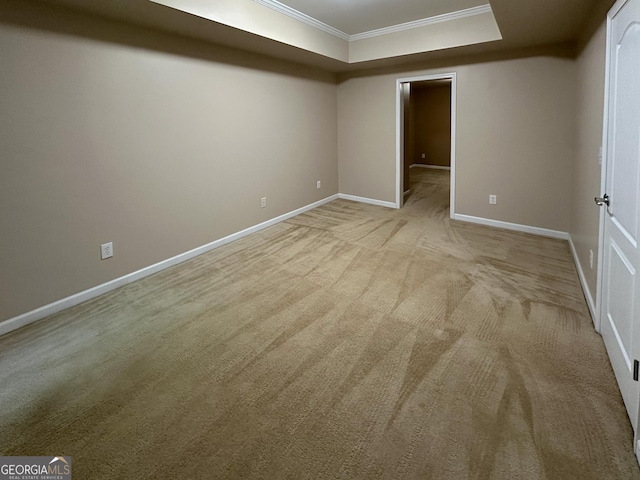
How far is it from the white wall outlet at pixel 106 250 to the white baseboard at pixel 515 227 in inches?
174

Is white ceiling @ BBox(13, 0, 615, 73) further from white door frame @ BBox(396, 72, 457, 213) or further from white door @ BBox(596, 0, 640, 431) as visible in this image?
white door @ BBox(596, 0, 640, 431)

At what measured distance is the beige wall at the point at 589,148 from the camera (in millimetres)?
2668

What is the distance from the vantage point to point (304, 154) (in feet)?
19.5

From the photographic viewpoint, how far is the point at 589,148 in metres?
3.08

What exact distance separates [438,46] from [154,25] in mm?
3273

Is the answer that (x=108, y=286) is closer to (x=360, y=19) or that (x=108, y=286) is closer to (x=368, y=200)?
(x=360, y=19)

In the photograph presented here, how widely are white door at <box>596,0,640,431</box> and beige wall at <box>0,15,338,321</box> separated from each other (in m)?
3.57

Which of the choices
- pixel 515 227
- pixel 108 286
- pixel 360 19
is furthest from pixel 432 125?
pixel 108 286

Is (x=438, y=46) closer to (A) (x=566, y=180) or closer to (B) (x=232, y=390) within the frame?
(A) (x=566, y=180)

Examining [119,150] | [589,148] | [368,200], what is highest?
[119,150]

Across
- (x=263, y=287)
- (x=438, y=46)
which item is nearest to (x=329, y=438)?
(x=263, y=287)

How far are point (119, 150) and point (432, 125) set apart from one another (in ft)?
30.8

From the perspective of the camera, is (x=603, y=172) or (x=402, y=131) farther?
(x=402, y=131)

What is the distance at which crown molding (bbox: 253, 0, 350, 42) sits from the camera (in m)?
3.99
